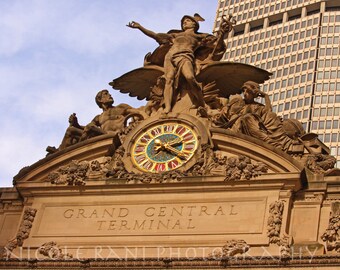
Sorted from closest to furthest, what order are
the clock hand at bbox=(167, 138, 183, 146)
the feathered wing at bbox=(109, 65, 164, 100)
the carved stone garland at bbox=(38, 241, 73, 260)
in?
1. the carved stone garland at bbox=(38, 241, 73, 260)
2. the clock hand at bbox=(167, 138, 183, 146)
3. the feathered wing at bbox=(109, 65, 164, 100)

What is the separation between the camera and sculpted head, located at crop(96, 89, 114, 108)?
116 feet

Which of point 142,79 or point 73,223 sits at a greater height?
point 142,79

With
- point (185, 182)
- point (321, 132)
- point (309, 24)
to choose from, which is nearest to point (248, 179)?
point (185, 182)

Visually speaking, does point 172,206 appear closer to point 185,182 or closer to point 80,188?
point 185,182

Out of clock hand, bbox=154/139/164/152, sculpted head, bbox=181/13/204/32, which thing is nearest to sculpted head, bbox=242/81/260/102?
clock hand, bbox=154/139/164/152

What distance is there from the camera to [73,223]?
3191 cm

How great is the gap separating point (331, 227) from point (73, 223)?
25.8 ft

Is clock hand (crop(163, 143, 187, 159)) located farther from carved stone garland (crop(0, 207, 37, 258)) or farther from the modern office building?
the modern office building

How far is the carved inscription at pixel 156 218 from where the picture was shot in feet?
99.2

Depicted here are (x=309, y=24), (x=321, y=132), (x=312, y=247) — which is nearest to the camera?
(x=312, y=247)

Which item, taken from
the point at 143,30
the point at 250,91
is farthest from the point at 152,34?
the point at 250,91

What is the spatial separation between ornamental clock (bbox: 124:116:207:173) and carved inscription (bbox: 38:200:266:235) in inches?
56.3

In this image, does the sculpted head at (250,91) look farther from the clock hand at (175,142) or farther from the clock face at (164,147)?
the clock hand at (175,142)

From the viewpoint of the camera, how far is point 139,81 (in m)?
36.4
